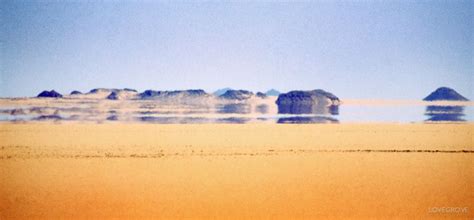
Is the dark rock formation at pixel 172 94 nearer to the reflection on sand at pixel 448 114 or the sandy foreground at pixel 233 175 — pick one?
the sandy foreground at pixel 233 175

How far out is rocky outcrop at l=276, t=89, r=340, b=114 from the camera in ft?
56.1

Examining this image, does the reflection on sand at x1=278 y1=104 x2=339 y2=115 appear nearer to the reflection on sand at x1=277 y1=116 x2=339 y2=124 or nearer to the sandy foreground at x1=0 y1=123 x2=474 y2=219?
the reflection on sand at x1=277 y1=116 x2=339 y2=124

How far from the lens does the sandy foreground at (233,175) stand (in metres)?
6.12

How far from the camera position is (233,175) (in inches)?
303

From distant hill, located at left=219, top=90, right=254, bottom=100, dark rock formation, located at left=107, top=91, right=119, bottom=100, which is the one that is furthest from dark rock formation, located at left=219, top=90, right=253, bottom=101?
dark rock formation, located at left=107, top=91, right=119, bottom=100

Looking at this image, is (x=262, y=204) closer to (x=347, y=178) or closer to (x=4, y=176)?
(x=347, y=178)

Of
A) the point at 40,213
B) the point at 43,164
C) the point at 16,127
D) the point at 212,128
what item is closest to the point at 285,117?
the point at 212,128

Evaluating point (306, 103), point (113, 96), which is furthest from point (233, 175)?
point (306, 103)

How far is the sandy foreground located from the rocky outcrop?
4832mm

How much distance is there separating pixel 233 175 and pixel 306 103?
12.3 m

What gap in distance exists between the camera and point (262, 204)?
6.28m

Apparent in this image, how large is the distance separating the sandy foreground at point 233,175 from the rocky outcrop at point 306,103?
4832mm

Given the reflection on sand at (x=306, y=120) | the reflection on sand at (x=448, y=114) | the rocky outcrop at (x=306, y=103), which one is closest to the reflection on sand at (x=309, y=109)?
the rocky outcrop at (x=306, y=103)

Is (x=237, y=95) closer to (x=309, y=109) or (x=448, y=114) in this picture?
(x=309, y=109)
